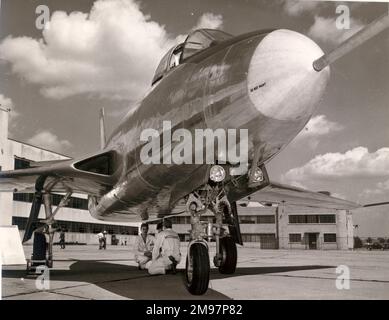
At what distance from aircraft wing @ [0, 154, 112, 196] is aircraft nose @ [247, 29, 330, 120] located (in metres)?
5.87

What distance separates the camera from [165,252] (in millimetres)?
10188

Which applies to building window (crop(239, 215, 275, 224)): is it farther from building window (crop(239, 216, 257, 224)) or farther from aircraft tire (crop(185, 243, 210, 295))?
aircraft tire (crop(185, 243, 210, 295))

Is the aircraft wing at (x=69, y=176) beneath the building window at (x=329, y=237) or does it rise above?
above

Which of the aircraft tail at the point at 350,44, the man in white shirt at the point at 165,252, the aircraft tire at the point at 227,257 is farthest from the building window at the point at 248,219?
the aircraft tail at the point at 350,44

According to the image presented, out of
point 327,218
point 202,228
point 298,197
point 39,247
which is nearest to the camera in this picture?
point 202,228

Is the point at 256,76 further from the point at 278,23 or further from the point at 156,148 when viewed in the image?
the point at 278,23

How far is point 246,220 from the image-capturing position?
238 ft

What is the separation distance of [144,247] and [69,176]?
11.4ft

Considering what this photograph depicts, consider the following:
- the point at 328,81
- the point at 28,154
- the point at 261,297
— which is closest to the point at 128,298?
the point at 261,297

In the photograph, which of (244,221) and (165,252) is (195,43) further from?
(244,221)

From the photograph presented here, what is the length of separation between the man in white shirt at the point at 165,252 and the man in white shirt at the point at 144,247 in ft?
6.20

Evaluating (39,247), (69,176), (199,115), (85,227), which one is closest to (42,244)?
(39,247)

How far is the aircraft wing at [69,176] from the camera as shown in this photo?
1023 centimetres

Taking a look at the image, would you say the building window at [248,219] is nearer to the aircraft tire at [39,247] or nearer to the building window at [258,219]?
the building window at [258,219]
